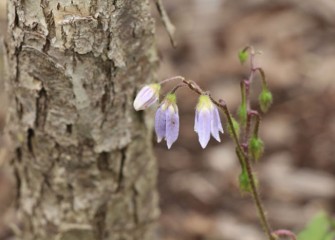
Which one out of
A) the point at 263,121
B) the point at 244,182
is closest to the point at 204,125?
the point at 244,182

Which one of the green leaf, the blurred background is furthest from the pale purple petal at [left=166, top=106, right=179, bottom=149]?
the blurred background

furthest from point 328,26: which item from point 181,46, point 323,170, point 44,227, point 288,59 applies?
point 44,227

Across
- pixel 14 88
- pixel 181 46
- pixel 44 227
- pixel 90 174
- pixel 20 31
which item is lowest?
pixel 44 227

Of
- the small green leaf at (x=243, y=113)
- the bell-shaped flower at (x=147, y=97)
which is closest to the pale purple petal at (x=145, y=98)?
the bell-shaped flower at (x=147, y=97)

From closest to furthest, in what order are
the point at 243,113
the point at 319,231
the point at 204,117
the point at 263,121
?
the point at 204,117 < the point at 243,113 < the point at 319,231 < the point at 263,121

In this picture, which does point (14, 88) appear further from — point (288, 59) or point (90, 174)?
point (288, 59)

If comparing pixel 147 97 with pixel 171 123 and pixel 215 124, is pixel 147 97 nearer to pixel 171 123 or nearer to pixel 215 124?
pixel 171 123
